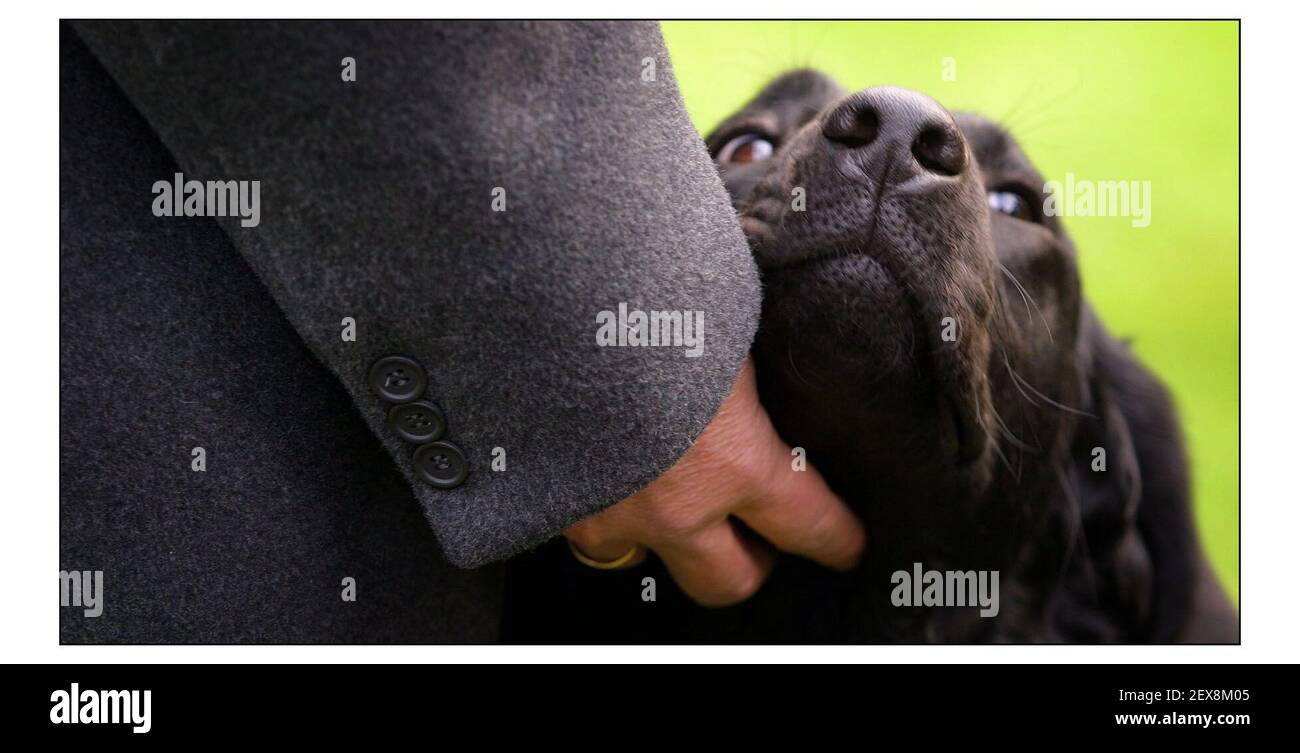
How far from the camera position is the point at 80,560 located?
1022mm

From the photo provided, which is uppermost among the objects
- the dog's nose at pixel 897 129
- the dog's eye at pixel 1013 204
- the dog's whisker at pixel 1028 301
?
the dog's nose at pixel 897 129

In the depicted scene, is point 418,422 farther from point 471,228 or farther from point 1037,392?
point 1037,392

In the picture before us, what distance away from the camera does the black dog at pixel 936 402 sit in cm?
119

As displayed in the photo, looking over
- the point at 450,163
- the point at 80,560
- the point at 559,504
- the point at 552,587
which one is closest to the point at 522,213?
the point at 450,163

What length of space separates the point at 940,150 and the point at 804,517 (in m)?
0.47

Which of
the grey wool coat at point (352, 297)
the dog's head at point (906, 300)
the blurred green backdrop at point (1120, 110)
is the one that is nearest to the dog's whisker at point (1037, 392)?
the dog's head at point (906, 300)

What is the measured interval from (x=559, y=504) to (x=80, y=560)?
50 centimetres

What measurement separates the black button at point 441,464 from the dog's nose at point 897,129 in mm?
579

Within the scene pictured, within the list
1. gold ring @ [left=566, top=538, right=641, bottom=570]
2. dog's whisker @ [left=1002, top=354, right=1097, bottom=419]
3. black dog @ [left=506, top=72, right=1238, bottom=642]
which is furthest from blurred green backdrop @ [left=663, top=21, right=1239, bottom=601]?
gold ring @ [left=566, top=538, right=641, bottom=570]

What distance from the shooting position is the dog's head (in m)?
1.17

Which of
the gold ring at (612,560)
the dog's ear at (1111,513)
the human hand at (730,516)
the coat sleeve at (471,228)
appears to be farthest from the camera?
the dog's ear at (1111,513)

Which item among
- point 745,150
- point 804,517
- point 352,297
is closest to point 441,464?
point 352,297

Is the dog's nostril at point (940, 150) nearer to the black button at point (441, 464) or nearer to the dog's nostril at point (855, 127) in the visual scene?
the dog's nostril at point (855, 127)
